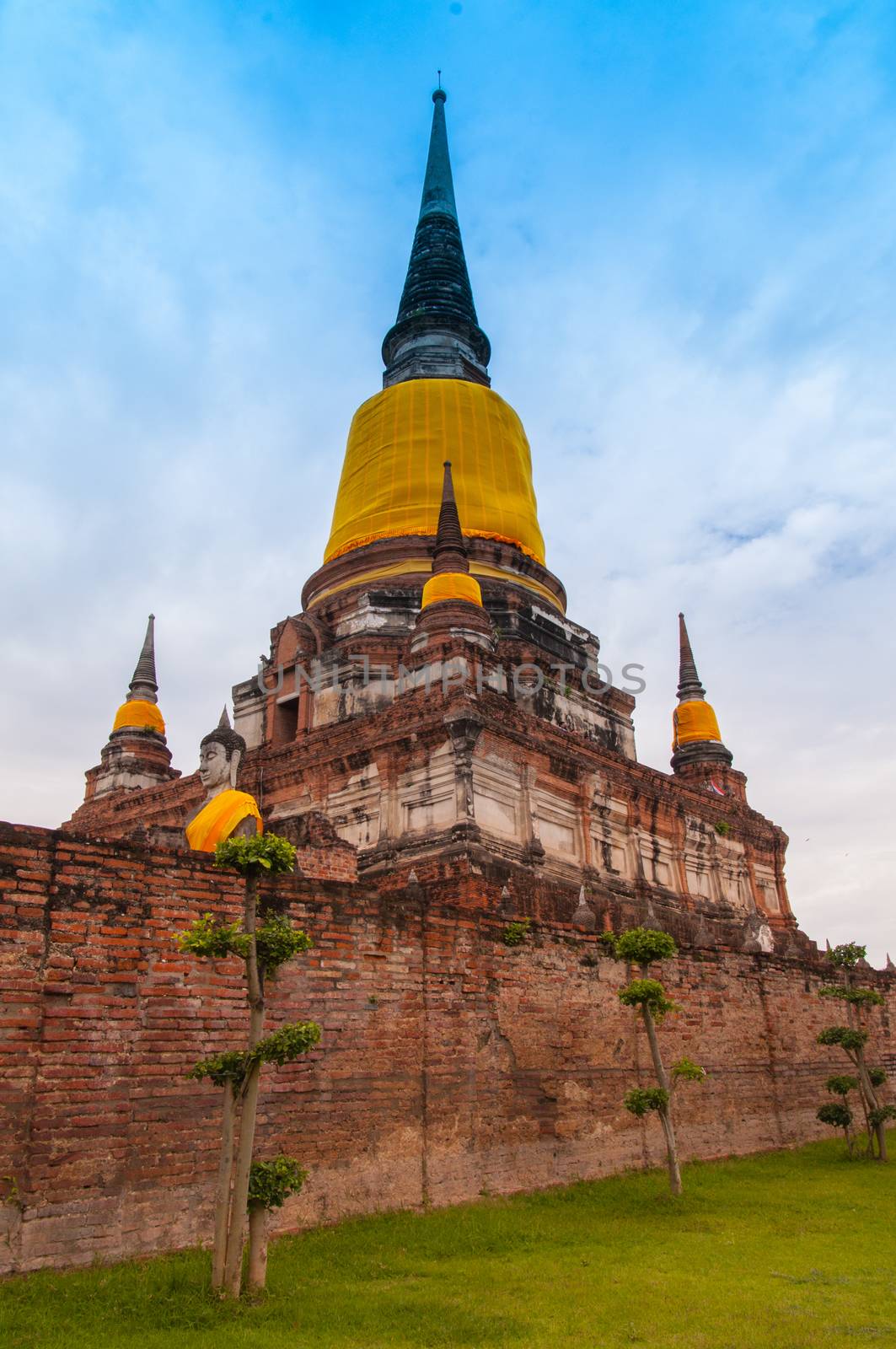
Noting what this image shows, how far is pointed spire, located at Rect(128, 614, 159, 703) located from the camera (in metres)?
28.1

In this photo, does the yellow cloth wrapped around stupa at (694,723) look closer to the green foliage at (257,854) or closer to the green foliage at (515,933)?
the green foliage at (515,933)

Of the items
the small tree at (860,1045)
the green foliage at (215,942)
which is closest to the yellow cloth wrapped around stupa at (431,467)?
the small tree at (860,1045)

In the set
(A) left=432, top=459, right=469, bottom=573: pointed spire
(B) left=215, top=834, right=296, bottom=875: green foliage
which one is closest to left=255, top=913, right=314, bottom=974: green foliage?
(B) left=215, top=834, right=296, bottom=875: green foliage

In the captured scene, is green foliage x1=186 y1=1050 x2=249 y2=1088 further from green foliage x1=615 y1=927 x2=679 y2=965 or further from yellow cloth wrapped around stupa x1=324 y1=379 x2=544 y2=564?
yellow cloth wrapped around stupa x1=324 y1=379 x2=544 y2=564

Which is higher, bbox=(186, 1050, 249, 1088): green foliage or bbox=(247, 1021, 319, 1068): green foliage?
bbox=(247, 1021, 319, 1068): green foliage

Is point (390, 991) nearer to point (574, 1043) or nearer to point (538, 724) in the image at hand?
point (574, 1043)

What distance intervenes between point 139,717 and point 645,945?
18871 millimetres

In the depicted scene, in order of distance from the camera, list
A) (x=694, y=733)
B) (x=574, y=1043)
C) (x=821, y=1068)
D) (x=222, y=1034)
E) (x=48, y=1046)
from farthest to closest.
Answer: (x=694, y=733)
(x=821, y=1068)
(x=574, y=1043)
(x=222, y=1034)
(x=48, y=1046)

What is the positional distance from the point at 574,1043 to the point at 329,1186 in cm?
Result: 400

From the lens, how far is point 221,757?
14859 mm

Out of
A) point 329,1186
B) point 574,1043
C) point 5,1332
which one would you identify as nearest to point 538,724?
point 574,1043

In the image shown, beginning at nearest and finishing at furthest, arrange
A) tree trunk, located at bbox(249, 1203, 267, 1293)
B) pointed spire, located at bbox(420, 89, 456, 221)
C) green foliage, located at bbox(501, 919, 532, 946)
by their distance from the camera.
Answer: tree trunk, located at bbox(249, 1203, 267, 1293)
green foliage, located at bbox(501, 919, 532, 946)
pointed spire, located at bbox(420, 89, 456, 221)

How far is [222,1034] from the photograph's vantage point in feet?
27.4

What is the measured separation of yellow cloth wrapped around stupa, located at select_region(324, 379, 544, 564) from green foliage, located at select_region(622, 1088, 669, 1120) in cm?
1731
